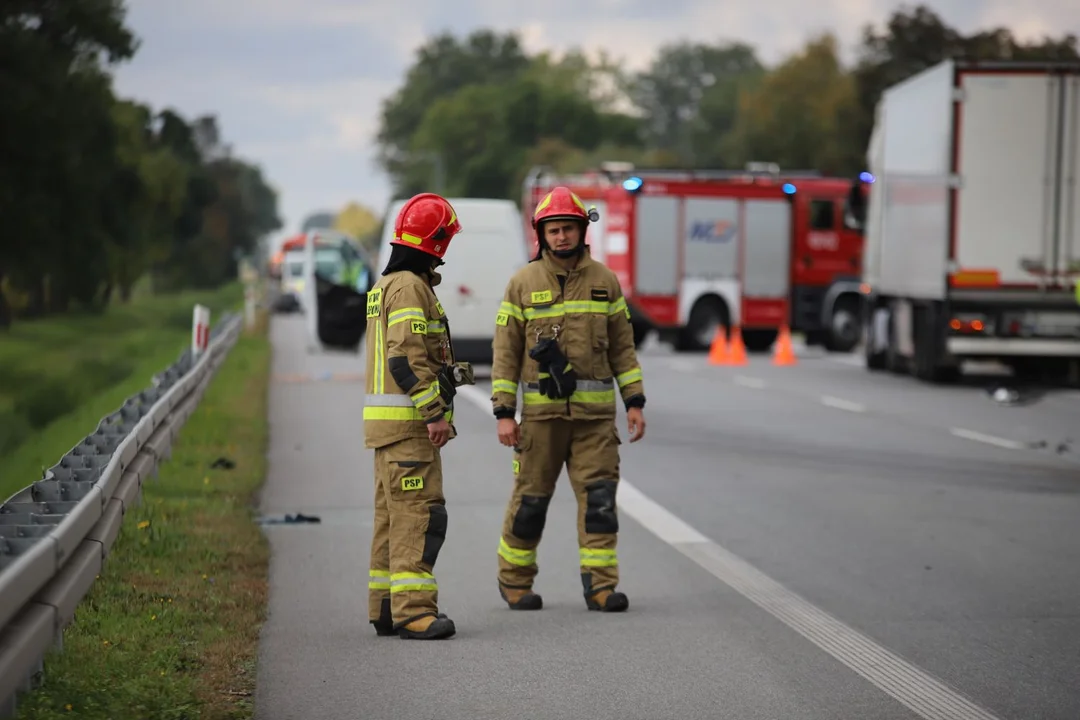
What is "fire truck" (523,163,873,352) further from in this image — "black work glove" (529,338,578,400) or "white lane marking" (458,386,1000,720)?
"black work glove" (529,338,578,400)

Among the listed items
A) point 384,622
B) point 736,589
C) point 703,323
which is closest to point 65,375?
point 703,323

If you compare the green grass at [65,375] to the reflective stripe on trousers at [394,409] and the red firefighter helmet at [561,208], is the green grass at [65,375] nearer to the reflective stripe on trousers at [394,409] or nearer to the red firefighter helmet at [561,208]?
the reflective stripe on trousers at [394,409]

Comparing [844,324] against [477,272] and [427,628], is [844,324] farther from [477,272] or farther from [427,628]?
[427,628]

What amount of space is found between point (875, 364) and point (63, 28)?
798 inches

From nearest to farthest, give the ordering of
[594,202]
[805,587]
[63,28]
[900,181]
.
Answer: [805,587] → [900,181] → [594,202] → [63,28]

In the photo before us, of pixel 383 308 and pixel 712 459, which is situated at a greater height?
pixel 383 308

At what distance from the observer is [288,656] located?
22.6 ft

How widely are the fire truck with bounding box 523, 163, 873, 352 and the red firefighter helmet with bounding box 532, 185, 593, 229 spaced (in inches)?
953

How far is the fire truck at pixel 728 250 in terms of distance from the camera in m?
32.1

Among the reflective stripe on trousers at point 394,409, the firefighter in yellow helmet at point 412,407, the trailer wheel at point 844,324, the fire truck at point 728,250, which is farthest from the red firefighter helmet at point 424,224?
the trailer wheel at point 844,324

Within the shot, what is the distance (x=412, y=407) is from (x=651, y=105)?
160 metres

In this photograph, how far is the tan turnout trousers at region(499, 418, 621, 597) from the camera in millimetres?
7906

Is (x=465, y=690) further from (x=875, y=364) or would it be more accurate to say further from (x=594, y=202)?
(x=594, y=202)

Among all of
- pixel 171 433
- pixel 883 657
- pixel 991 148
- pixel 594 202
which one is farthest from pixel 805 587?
pixel 594 202
